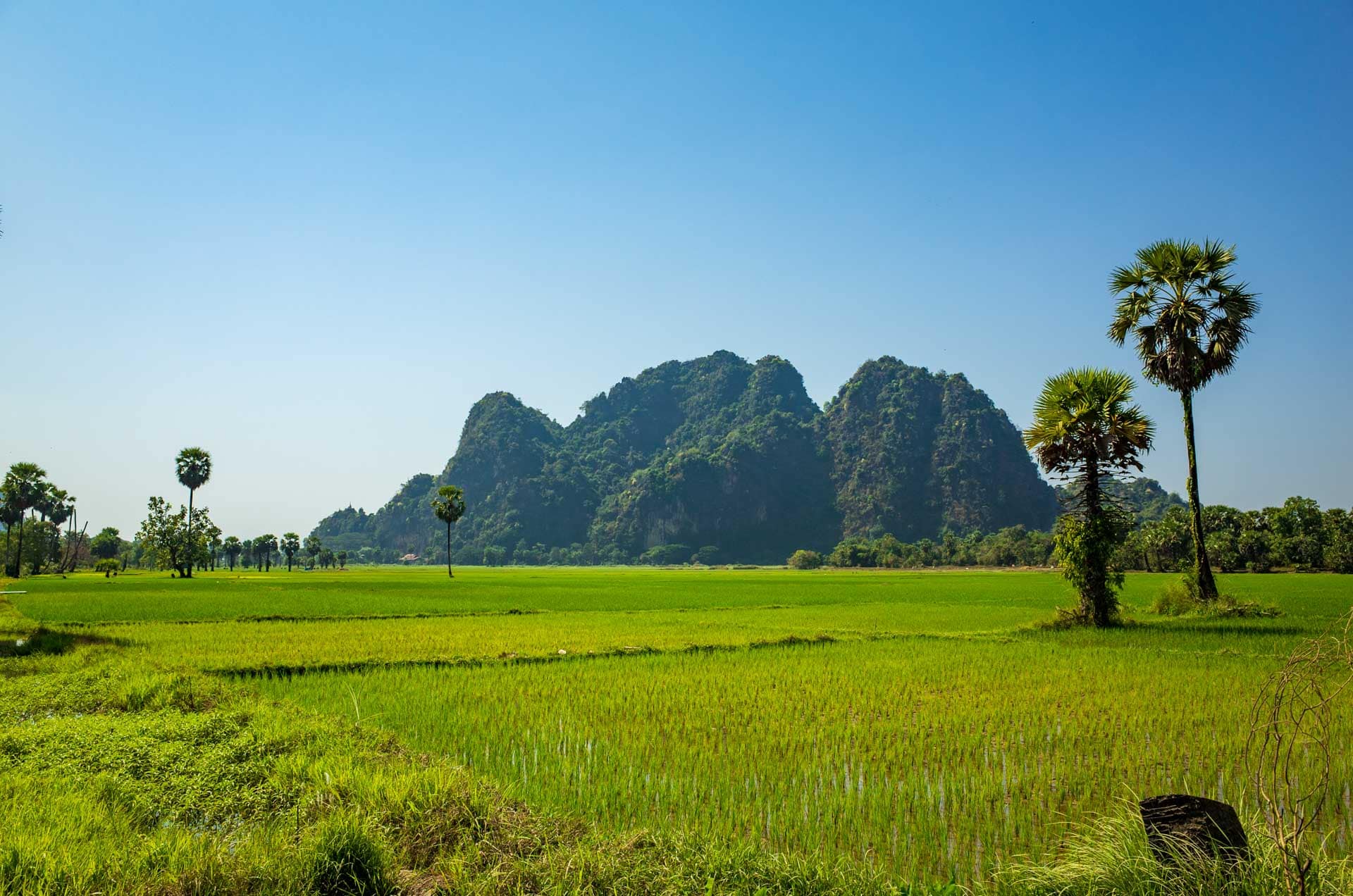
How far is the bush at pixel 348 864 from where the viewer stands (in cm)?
380

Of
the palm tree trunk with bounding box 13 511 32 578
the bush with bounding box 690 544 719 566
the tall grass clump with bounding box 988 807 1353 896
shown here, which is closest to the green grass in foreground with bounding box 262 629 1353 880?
the tall grass clump with bounding box 988 807 1353 896

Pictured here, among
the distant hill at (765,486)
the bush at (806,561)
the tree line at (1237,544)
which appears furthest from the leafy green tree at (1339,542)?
the distant hill at (765,486)

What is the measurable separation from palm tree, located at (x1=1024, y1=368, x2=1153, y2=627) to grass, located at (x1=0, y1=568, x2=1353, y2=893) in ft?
5.83

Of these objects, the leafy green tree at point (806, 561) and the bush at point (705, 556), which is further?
the bush at point (705, 556)

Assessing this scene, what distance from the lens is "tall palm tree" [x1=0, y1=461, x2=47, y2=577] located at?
63438mm

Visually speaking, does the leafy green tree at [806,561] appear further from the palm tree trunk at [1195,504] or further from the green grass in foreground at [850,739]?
the green grass in foreground at [850,739]

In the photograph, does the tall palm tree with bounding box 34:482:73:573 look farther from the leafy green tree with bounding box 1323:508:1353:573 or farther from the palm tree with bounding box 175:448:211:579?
the leafy green tree with bounding box 1323:508:1353:573

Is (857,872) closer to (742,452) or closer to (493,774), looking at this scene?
(493,774)

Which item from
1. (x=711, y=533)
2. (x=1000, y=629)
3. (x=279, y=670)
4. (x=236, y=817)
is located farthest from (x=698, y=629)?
(x=711, y=533)

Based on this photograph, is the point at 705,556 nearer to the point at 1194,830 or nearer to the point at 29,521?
the point at 29,521

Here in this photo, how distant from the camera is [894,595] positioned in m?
33.0

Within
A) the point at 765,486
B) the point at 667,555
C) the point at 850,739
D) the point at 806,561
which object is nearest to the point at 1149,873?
the point at 850,739

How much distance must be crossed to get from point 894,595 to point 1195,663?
22010 millimetres

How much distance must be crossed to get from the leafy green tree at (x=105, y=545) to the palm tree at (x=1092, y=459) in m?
110
